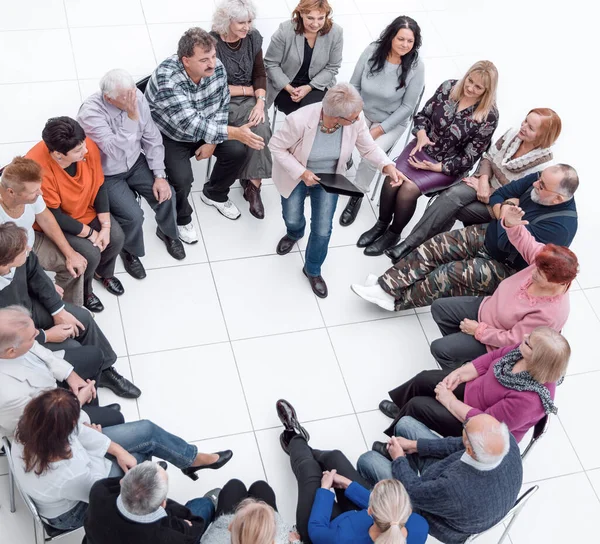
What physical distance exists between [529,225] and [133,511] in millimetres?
2546

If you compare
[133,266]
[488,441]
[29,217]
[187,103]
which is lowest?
[133,266]

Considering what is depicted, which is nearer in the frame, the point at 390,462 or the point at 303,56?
the point at 390,462

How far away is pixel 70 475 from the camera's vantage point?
2623 millimetres

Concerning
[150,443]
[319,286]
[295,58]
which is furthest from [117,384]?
[295,58]

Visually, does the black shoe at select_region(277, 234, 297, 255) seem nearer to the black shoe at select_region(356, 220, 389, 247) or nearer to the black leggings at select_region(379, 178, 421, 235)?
the black shoe at select_region(356, 220, 389, 247)

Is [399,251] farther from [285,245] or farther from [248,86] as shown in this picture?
[248,86]

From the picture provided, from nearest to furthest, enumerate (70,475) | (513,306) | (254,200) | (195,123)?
1. (70,475)
2. (513,306)
3. (195,123)
4. (254,200)

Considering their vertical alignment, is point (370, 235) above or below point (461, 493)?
below

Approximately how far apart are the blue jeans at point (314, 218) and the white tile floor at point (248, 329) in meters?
0.21

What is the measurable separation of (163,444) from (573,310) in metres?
2.83

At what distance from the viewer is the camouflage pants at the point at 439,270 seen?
157 inches

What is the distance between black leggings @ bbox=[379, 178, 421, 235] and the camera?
436 cm

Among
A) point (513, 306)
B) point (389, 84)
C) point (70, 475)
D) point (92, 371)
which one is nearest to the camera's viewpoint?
point (70, 475)

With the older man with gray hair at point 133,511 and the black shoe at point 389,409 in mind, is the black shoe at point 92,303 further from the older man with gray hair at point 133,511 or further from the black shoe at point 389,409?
the black shoe at point 389,409
